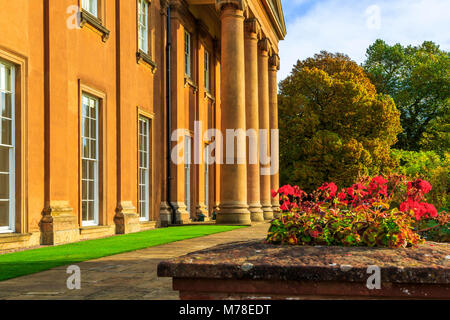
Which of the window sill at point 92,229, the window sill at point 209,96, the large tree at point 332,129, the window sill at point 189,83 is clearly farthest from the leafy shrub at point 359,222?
the large tree at point 332,129

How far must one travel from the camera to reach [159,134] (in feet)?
70.5

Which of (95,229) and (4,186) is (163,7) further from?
(4,186)

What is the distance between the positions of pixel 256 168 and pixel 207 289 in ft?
80.9

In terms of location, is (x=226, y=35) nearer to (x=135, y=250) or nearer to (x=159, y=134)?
(x=159, y=134)

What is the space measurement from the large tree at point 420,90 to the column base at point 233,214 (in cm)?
2989

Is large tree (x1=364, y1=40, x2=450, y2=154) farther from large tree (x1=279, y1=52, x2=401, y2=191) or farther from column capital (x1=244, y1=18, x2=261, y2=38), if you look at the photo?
column capital (x1=244, y1=18, x2=261, y2=38)

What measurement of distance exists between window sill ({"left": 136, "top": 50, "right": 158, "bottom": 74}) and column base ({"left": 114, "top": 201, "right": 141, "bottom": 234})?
520cm

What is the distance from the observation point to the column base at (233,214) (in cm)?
2255

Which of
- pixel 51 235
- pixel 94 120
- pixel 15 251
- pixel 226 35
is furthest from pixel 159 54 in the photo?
pixel 15 251

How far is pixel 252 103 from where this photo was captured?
2680cm

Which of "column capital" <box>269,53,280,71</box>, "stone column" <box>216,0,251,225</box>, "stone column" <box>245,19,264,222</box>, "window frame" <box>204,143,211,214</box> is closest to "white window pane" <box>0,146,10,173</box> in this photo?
"stone column" <box>216,0,251,225</box>

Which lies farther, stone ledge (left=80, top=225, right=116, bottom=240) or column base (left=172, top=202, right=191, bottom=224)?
column base (left=172, top=202, right=191, bottom=224)

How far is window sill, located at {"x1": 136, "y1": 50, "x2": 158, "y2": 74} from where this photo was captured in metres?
19.1

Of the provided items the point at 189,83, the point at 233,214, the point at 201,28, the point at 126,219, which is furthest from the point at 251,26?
the point at 126,219
